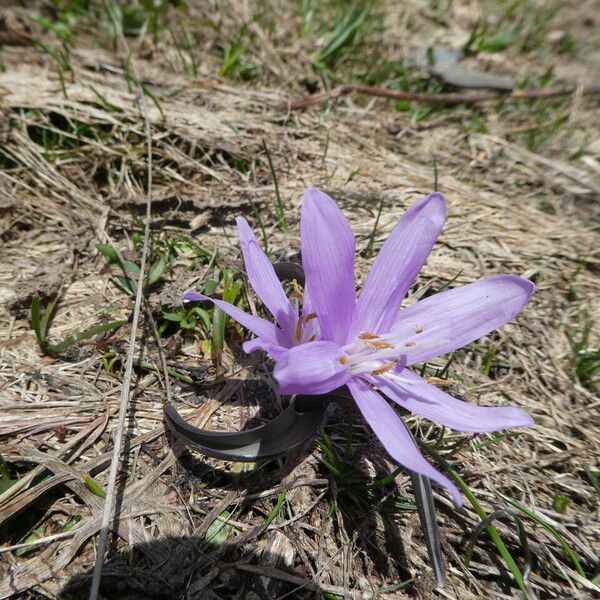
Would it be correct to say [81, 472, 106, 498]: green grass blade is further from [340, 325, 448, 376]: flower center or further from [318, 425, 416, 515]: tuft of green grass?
[340, 325, 448, 376]: flower center

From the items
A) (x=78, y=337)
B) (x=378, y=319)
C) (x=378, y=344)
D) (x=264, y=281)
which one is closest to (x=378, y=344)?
(x=378, y=344)

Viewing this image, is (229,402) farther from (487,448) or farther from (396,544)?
(487,448)

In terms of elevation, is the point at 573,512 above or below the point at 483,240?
below

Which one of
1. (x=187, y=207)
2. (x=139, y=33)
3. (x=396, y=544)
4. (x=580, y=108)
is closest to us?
(x=396, y=544)

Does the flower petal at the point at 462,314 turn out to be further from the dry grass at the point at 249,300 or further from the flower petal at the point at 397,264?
the dry grass at the point at 249,300

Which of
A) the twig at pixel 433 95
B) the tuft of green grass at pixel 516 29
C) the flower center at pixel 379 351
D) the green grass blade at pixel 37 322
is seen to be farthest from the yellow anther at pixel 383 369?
the tuft of green grass at pixel 516 29

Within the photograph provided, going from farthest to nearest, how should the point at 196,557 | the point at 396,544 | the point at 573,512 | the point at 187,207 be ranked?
the point at 187,207, the point at 573,512, the point at 396,544, the point at 196,557

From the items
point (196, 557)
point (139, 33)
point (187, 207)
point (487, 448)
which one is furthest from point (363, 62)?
point (196, 557)
